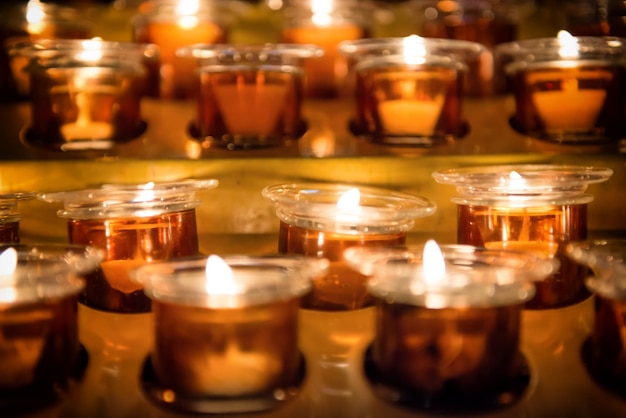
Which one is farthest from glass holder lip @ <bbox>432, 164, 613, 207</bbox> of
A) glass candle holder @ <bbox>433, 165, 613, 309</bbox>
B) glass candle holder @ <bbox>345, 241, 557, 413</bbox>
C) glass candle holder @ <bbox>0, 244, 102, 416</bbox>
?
glass candle holder @ <bbox>0, 244, 102, 416</bbox>

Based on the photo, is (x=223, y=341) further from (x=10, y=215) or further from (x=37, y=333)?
(x=10, y=215)

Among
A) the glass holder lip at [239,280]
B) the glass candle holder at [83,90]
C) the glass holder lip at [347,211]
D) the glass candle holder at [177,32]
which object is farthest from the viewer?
the glass candle holder at [177,32]

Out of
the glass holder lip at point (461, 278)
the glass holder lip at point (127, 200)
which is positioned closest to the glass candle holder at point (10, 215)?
the glass holder lip at point (127, 200)

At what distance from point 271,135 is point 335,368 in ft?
0.97

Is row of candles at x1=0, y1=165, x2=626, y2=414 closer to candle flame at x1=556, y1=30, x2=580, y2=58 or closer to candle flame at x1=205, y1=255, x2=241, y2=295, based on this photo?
candle flame at x1=205, y1=255, x2=241, y2=295

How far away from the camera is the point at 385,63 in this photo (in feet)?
2.28

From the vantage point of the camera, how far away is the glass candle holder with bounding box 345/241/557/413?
0.47 m

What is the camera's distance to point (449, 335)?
0.48 m

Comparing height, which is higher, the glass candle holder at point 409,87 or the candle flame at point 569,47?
the candle flame at point 569,47

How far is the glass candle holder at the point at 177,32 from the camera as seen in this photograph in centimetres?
81

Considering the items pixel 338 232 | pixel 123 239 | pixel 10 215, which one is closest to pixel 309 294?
pixel 338 232

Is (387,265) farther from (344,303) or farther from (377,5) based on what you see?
(377,5)

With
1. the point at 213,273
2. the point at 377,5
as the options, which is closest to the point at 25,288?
the point at 213,273

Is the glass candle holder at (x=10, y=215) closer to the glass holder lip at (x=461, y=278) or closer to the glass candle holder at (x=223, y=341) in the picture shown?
the glass candle holder at (x=223, y=341)
